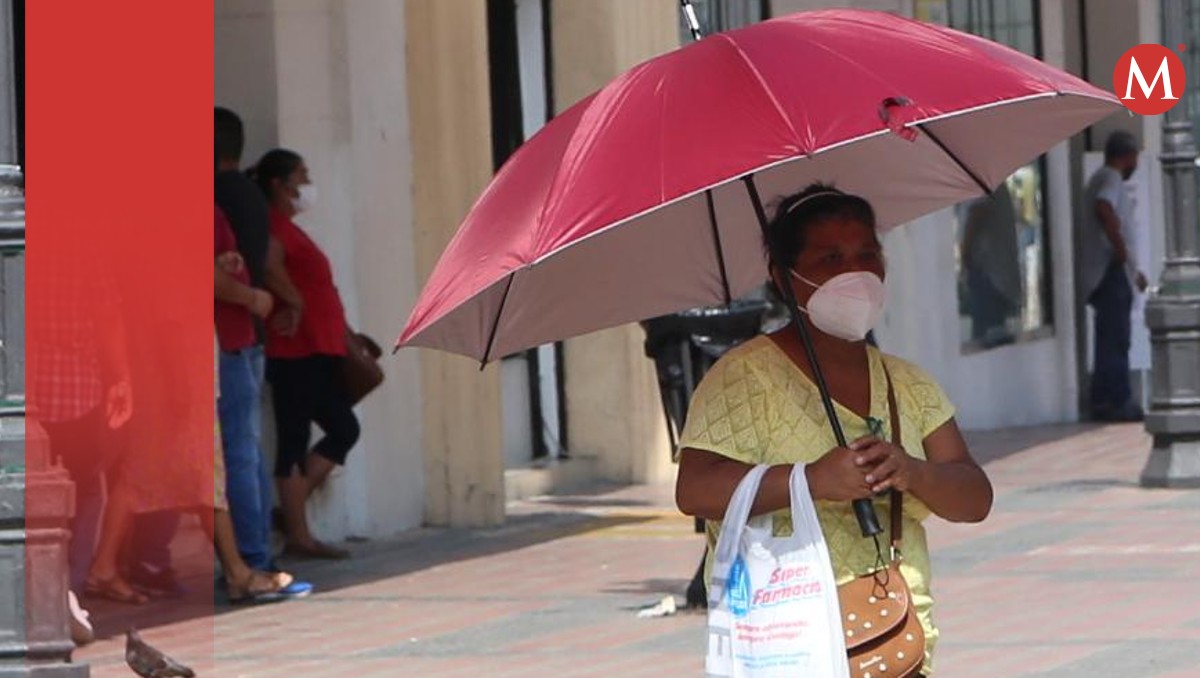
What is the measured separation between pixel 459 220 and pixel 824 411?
897 cm

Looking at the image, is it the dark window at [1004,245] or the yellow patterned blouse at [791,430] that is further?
the dark window at [1004,245]

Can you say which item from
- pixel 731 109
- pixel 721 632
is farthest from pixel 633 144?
pixel 721 632

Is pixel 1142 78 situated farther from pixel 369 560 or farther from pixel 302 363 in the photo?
pixel 302 363

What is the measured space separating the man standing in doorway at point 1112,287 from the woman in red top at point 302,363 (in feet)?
32.0

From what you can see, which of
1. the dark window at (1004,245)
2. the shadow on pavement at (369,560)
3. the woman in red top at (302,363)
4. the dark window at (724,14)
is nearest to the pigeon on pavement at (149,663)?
the shadow on pavement at (369,560)

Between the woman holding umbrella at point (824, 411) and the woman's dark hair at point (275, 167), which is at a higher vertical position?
the woman's dark hair at point (275, 167)

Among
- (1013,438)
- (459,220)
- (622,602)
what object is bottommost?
(622,602)

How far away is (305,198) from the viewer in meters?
12.3

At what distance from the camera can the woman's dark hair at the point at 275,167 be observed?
11820 millimetres

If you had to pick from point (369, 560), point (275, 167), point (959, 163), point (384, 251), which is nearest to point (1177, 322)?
point (384, 251)

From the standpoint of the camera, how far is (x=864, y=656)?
448 centimetres

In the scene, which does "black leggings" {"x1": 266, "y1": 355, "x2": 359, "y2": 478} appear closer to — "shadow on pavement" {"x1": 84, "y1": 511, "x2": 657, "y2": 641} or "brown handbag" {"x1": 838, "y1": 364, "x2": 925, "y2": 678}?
"shadow on pavement" {"x1": 84, "y1": 511, "x2": 657, "y2": 641}

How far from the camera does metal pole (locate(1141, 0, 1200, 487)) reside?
14531 mm

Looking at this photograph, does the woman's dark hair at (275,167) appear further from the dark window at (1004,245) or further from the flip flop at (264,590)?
the dark window at (1004,245)
